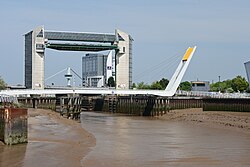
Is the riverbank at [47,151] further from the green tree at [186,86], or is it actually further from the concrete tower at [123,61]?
the green tree at [186,86]

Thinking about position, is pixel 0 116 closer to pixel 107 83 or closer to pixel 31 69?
pixel 31 69

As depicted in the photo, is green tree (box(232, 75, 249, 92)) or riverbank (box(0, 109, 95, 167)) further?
green tree (box(232, 75, 249, 92))

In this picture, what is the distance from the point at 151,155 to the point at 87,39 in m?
87.1

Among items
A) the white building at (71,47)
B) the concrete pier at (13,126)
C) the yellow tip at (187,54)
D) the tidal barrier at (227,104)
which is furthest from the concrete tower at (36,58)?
the concrete pier at (13,126)

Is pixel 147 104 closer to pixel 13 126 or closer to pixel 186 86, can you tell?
pixel 13 126

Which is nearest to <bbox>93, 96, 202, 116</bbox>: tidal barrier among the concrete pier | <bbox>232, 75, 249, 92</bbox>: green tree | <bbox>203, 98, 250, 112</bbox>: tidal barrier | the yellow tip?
<bbox>203, 98, 250, 112</bbox>: tidal barrier

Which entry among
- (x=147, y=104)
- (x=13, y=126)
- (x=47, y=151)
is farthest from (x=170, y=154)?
(x=147, y=104)

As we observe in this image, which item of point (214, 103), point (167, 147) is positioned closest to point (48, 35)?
point (214, 103)

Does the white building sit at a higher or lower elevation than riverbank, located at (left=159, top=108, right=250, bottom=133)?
higher

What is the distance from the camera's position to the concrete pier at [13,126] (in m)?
21.7

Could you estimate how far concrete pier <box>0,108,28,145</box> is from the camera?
853 inches

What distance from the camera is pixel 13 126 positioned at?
21.9 metres

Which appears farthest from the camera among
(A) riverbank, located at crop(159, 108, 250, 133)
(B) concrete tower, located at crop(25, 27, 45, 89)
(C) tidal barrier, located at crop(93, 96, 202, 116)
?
(B) concrete tower, located at crop(25, 27, 45, 89)

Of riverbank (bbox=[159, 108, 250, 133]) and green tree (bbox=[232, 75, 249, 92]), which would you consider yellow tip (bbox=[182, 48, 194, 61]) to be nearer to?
riverbank (bbox=[159, 108, 250, 133])
